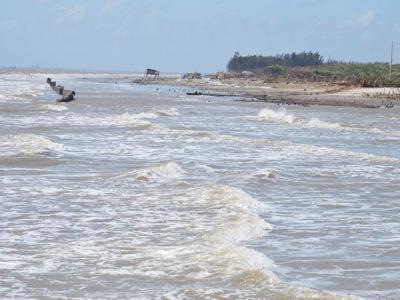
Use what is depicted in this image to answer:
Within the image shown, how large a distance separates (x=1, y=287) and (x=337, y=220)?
535 cm

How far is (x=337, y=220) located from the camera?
10.8m

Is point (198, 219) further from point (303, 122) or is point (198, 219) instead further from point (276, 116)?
point (276, 116)

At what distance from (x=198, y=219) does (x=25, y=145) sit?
1122 cm

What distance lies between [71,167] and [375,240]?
8877 millimetres

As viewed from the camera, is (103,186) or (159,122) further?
(159,122)

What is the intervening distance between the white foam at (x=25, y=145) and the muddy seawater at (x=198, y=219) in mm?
59

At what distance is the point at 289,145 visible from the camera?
898 inches

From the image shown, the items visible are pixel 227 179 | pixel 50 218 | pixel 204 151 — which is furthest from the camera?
pixel 204 151

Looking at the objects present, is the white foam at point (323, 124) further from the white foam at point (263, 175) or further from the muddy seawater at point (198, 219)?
the white foam at point (263, 175)

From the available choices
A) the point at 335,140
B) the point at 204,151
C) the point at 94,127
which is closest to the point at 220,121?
the point at 94,127

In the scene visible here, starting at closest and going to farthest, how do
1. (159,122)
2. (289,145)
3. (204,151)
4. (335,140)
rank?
(204,151) → (289,145) → (335,140) → (159,122)

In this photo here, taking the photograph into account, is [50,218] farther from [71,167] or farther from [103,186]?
[71,167]

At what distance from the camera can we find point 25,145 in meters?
20.7

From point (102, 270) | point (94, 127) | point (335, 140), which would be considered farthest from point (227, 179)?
point (94, 127)
